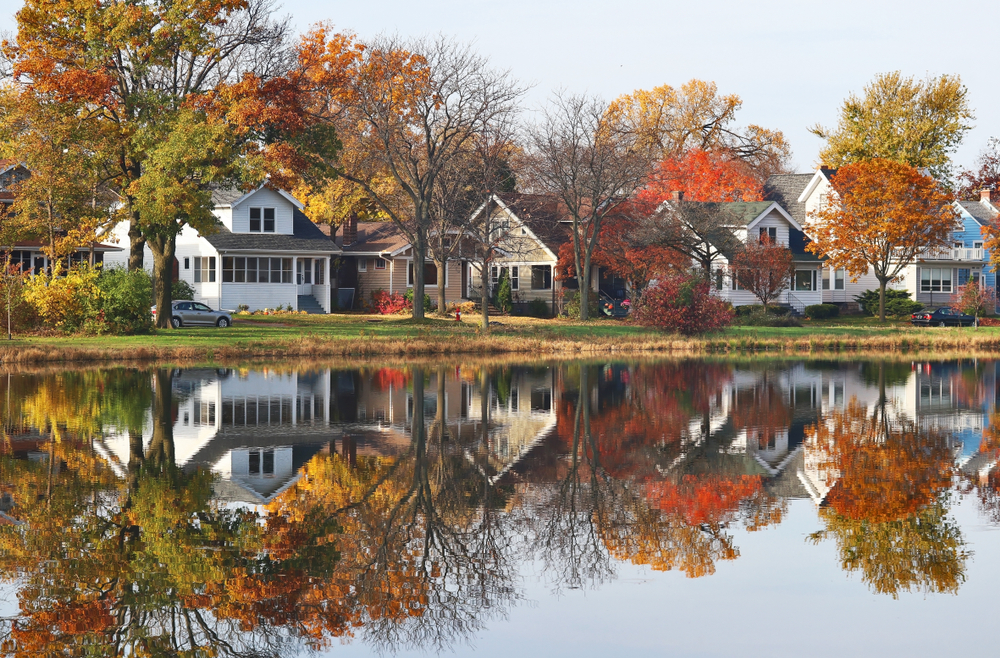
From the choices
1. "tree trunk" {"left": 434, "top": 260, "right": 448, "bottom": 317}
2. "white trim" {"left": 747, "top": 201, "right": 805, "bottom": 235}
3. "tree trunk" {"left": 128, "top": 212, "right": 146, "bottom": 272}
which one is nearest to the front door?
"tree trunk" {"left": 434, "top": 260, "right": 448, "bottom": 317}

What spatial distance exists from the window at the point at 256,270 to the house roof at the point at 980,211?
170 ft

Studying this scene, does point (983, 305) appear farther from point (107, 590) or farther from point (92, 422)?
point (107, 590)

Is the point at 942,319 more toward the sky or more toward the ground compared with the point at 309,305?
more toward the ground

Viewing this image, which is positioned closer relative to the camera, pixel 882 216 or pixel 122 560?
pixel 122 560

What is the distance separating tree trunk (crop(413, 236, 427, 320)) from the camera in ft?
181

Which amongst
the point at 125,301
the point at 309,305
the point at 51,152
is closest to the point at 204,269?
the point at 309,305

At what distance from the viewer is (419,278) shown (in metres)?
55.9

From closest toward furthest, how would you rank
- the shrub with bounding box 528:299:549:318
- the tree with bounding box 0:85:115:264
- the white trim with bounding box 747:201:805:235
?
the tree with bounding box 0:85:115:264
the shrub with bounding box 528:299:549:318
the white trim with bounding box 747:201:805:235

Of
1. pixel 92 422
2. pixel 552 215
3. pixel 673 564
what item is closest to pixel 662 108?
pixel 552 215

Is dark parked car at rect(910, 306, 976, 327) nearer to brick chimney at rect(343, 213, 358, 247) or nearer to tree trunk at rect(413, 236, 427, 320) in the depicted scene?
tree trunk at rect(413, 236, 427, 320)

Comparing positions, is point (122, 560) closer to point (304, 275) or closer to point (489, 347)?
point (489, 347)

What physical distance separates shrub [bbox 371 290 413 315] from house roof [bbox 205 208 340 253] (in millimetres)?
4426

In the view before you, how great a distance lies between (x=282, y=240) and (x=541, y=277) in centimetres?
1768

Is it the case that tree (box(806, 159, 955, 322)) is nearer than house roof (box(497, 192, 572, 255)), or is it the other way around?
tree (box(806, 159, 955, 322))
